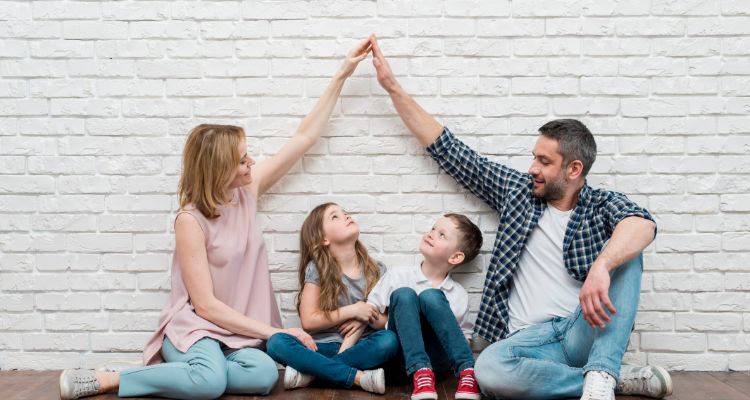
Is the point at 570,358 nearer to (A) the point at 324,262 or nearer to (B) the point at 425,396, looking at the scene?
(B) the point at 425,396

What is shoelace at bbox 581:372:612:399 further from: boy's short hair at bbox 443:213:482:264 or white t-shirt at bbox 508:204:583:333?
boy's short hair at bbox 443:213:482:264

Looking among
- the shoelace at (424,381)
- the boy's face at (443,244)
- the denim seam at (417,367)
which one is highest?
the boy's face at (443,244)

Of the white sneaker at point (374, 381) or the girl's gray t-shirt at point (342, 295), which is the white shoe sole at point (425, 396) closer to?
the white sneaker at point (374, 381)

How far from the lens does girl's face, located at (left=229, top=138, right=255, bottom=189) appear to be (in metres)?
3.20

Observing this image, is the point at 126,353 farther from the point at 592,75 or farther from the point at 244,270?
the point at 592,75

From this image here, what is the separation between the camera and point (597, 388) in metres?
2.76

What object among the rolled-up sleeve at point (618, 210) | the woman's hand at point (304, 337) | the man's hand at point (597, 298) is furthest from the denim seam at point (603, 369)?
the woman's hand at point (304, 337)

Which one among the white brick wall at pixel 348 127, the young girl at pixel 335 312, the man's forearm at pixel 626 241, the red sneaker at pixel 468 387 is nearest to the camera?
the man's forearm at pixel 626 241

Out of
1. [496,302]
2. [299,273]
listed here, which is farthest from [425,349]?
[299,273]

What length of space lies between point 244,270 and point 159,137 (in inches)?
28.7

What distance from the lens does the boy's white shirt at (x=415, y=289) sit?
332 centimetres

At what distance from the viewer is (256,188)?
336cm

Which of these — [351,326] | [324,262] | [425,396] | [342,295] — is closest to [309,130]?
[324,262]

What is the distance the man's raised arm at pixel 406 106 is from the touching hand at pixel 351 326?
81 centimetres
